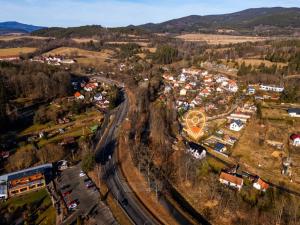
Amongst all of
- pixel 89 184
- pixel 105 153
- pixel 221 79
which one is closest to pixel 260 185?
pixel 89 184

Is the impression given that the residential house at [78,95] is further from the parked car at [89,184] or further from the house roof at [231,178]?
the house roof at [231,178]

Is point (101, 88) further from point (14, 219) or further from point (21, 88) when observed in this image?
point (14, 219)

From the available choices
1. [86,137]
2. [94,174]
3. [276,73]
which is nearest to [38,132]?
[86,137]

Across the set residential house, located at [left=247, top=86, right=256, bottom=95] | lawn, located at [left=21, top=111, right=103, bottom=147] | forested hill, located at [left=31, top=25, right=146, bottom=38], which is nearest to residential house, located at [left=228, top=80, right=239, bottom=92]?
residential house, located at [left=247, top=86, right=256, bottom=95]

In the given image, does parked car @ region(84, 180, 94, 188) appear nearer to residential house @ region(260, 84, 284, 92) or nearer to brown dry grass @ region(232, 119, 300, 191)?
brown dry grass @ region(232, 119, 300, 191)

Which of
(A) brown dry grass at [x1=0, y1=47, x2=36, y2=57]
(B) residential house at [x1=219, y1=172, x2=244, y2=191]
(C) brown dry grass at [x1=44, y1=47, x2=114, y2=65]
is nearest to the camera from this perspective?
(B) residential house at [x1=219, y1=172, x2=244, y2=191]
